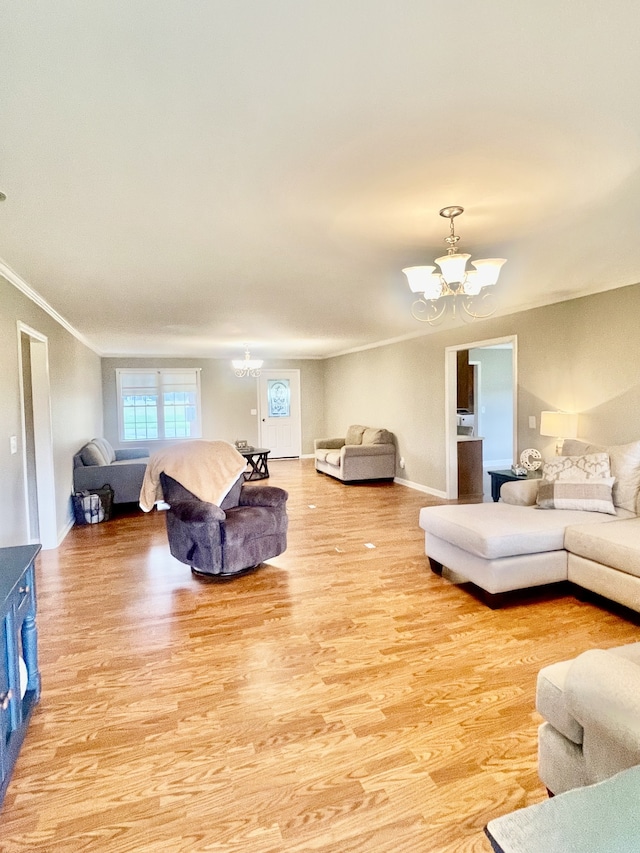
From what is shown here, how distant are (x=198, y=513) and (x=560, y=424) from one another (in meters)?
3.29

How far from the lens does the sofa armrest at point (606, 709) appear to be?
48.4 inches

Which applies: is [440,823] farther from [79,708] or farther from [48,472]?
[48,472]

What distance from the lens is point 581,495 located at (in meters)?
3.61

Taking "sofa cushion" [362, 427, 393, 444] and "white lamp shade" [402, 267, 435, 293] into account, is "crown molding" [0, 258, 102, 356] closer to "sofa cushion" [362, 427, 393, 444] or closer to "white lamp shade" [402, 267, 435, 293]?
"white lamp shade" [402, 267, 435, 293]

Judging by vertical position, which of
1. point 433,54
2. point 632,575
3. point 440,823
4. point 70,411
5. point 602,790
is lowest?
point 440,823

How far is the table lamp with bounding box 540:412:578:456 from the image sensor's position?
4332mm

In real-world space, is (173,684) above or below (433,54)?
below

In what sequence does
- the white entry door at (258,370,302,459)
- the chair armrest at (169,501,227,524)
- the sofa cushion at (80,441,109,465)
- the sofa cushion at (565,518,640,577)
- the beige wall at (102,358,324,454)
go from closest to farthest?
the sofa cushion at (565,518,640,577) < the chair armrest at (169,501,227,524) < the sofa cushion at (80,441,109,465) < the beige wall at (102,358,324,454) < the white entry door at (258,370,302,459)

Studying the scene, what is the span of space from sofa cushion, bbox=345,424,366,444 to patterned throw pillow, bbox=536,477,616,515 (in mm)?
4678

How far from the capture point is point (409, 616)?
3012mm

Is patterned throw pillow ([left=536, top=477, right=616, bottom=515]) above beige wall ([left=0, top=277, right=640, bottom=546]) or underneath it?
underneath

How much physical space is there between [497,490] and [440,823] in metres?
3.91

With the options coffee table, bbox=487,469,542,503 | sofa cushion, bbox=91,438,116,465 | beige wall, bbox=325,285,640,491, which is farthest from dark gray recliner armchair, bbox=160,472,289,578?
sofa cushion, bbox=91,438,116,465

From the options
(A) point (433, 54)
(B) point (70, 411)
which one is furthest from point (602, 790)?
(B) point (70, 411)
